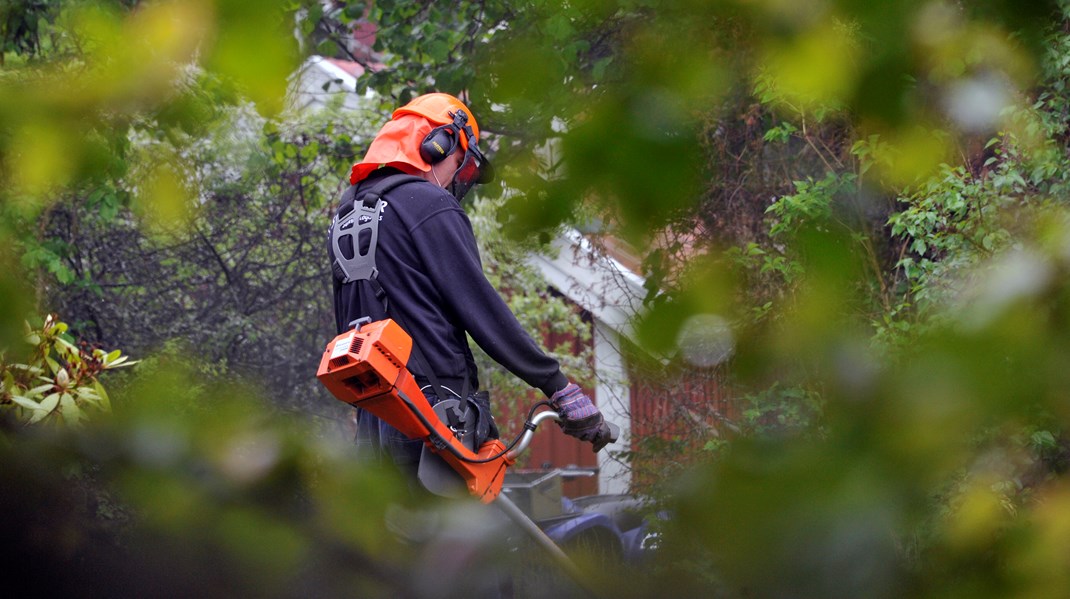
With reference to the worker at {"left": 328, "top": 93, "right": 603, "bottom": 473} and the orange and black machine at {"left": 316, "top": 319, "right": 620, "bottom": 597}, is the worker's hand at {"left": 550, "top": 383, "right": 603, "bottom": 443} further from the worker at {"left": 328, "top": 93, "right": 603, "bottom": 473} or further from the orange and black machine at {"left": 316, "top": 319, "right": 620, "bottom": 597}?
the orange and black machine at {"left": 316, "top": 319, "right": 620, "bottom": 597}

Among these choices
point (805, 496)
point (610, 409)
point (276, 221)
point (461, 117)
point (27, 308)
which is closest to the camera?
point (805, 496)

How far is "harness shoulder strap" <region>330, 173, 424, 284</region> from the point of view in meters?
2.69

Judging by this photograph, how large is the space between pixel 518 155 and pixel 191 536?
0.27 m

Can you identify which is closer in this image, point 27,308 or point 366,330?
point 27,308

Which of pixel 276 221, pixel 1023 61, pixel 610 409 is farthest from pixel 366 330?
pixel 276 221

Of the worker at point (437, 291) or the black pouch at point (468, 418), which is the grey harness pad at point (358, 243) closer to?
the worker at point (437, 291)

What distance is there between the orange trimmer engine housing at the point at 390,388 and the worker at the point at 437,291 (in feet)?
0.37

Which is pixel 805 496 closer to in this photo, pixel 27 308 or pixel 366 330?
pixel 27 308

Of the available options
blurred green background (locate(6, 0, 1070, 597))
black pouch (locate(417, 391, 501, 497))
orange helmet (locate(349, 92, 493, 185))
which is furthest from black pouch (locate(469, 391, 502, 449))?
blurred green background (locate(6, 0, 1070, 597))

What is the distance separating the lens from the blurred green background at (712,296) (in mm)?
474

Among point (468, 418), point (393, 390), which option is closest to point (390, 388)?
point (393, 390)

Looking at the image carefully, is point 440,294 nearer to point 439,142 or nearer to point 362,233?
point 362,233

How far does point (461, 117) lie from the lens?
2664mm

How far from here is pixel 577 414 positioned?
8.66 ft
